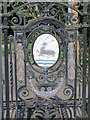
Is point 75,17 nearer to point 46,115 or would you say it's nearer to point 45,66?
point 45,66

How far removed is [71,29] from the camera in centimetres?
326

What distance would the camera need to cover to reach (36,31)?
3.22 metres

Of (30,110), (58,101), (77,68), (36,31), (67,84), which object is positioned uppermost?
(36,31)

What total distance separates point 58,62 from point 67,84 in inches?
14.2

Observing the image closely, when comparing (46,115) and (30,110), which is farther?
(30,110)

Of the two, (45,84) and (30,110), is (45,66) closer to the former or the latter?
(45,84)

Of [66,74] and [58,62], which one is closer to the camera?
[66,74]

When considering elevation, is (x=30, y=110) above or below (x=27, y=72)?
below

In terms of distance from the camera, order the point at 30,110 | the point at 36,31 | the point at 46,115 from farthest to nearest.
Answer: the point at 30,110 → the point at 46,115 → the point at 36,31

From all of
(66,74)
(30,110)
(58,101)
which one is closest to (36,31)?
(66,74)

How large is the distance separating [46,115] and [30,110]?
22.9 inches

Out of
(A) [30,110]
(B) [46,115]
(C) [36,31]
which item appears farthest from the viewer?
(A) [30,110]

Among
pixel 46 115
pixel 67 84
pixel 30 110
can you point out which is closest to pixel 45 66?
pixel 67 84

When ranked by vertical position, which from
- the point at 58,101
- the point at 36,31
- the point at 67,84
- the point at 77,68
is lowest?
the point at 58,101
